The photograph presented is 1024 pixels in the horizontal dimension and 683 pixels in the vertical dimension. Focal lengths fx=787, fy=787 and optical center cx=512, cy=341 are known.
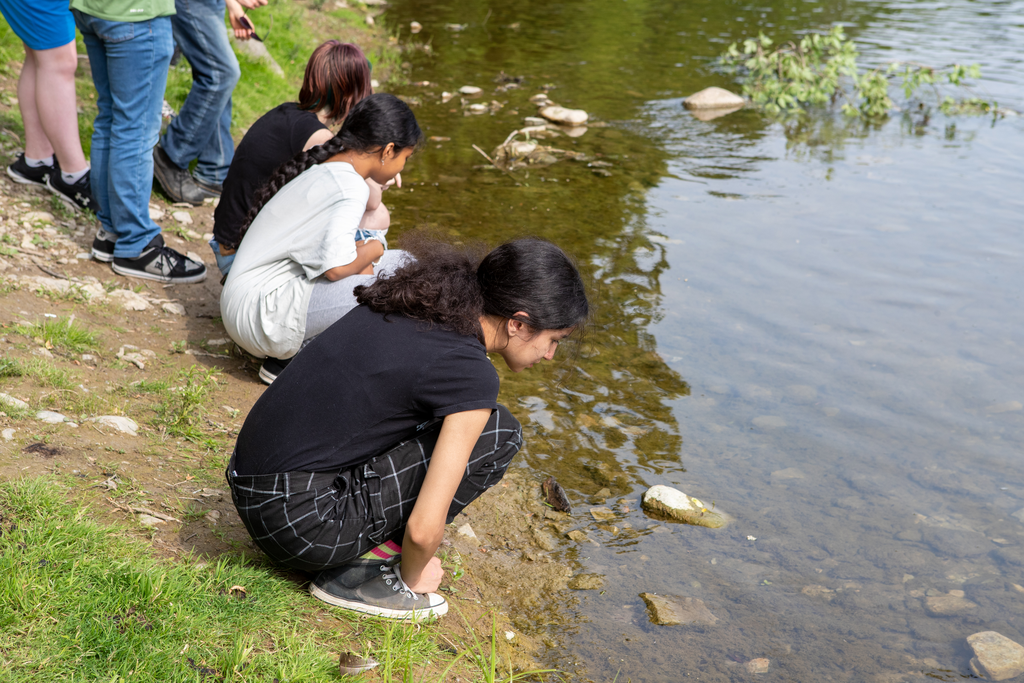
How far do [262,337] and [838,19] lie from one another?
51.0ft

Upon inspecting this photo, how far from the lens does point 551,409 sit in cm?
395

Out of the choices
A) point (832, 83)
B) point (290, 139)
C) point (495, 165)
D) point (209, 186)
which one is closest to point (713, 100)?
point (832, 83)

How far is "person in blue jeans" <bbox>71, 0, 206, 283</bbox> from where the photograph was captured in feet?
12.4

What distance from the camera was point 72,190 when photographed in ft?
15.1

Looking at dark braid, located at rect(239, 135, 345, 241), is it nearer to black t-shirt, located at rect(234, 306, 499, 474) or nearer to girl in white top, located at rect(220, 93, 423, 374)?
girl in white top, located at rect(220, 93, 423, 374)

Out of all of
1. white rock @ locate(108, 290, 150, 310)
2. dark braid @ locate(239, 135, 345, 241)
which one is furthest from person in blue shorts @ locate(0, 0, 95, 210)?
dark braid @ locate(239, 135, 345, 241)

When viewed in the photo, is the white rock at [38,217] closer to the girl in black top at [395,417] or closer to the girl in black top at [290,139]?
the girl in black top at [290,139]

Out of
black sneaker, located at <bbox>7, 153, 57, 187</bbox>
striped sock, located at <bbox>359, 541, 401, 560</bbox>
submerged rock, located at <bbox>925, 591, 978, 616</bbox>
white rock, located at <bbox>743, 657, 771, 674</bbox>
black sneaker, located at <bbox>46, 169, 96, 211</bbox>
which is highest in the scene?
black sneaker, located at <bbox>7, 153, 57, 187</bbox>

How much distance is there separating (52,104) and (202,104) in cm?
113

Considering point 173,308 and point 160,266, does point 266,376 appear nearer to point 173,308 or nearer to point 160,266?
point 173,308

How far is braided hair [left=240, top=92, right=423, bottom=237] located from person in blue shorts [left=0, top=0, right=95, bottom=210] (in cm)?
142

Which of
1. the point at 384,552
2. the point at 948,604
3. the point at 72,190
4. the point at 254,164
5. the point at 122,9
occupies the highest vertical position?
the point at 122,9

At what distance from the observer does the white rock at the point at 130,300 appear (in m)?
4.00

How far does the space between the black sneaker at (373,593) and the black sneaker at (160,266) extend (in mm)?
2556
